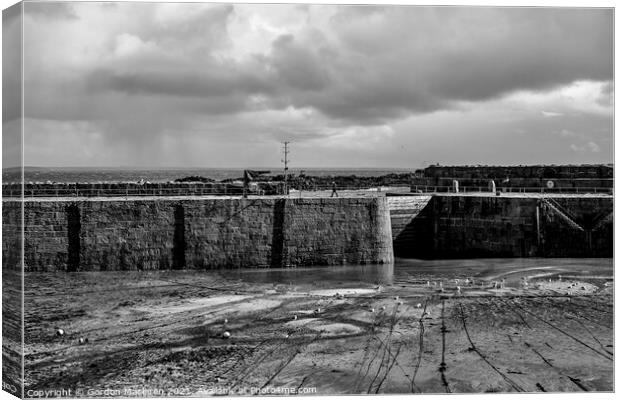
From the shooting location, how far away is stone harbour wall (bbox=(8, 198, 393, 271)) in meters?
18.1

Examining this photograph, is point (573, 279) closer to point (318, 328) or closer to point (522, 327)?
point (522, 327)

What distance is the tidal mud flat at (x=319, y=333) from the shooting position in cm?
912

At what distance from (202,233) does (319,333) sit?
8171 mm

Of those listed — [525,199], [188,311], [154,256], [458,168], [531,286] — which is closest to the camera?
[188,311]

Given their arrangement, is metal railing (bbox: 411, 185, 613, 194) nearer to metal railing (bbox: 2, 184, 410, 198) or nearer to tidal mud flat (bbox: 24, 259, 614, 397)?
tidal mud flat (bbox: 24, 259, 614, 397)

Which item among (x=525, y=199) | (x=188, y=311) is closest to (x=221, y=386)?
(x=188, y=311)

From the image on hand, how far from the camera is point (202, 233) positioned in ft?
61.0

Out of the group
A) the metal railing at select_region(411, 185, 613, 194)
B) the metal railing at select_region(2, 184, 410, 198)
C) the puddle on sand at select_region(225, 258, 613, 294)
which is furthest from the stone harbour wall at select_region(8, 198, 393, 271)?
the metal railing at select_region(411, 185, 613, 194)

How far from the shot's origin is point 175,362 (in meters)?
9.99

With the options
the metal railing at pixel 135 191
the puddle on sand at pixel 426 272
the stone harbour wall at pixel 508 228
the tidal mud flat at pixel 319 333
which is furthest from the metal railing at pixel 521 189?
the metal railing at pixel 135 191

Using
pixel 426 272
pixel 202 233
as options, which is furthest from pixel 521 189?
pixel 202 233

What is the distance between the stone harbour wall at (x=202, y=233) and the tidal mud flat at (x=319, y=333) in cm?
114

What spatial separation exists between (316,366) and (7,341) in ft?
14.8

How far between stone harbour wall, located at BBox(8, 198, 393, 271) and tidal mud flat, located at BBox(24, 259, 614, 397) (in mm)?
1137
